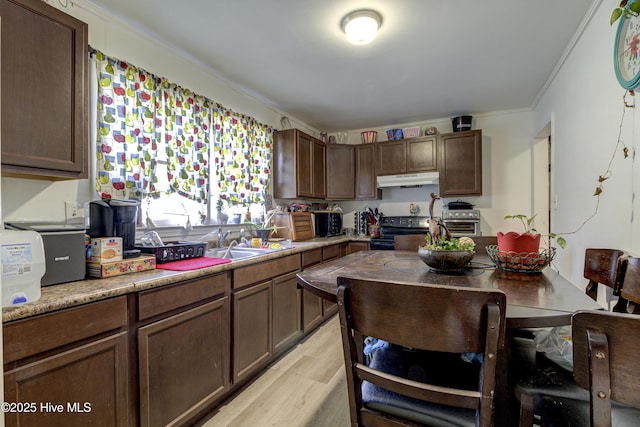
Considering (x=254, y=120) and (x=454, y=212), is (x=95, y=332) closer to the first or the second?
(x=254, y=120)

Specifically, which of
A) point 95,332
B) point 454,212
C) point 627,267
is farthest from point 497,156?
point 95,332

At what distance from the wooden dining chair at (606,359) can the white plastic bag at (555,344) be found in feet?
2.39

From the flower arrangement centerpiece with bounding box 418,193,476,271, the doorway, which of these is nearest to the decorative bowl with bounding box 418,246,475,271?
the flower arrangement centerpiece with bounding box 418,193,476,271

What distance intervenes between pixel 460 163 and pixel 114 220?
3.56m

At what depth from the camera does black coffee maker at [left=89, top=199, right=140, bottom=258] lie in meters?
1.50

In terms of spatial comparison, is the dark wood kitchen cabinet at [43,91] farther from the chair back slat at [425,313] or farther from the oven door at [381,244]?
the oven door at [381,244]

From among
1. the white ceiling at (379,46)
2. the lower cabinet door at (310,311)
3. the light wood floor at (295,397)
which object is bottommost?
the light wood floor at (295,397)

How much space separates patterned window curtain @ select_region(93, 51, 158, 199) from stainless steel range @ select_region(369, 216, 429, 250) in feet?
8.40

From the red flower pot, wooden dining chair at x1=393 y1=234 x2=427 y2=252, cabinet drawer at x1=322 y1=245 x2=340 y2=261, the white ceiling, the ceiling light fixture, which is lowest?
cabinet drawer at x1=322 y1=245 x2=340 y2=261

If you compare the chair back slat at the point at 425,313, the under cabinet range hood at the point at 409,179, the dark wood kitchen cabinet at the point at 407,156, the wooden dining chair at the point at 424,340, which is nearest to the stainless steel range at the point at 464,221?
the under cabinet range hood at the point at 409,179

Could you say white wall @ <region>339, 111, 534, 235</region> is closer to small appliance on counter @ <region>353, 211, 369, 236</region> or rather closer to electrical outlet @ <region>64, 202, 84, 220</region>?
small appliance on counter @ <region>353, 211, 369, 236</region>

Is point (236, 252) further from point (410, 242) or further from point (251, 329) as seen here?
point (410, 242)

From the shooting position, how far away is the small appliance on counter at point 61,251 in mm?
1205

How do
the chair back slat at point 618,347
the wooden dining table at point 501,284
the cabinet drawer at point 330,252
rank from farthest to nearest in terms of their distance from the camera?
1. the cabinet drawer at point 330,252
2. the wooden dining table at point 501,284
3. the chair back slat at point 618,347
